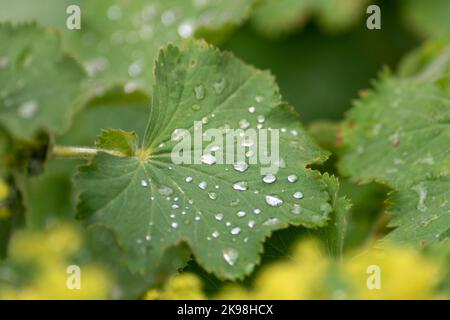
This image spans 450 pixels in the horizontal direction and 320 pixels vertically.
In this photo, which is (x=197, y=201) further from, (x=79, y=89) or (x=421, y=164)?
(x=421, y=164)

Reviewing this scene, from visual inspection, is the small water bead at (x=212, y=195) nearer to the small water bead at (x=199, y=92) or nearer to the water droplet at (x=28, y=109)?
the small water bead at (x=199, y=92)

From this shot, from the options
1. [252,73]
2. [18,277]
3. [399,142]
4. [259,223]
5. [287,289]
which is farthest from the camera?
[18,277]

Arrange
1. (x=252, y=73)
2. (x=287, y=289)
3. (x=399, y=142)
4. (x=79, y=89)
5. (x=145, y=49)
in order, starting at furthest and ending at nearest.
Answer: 1. (x=145, y=49)
2. (x=399, y=142)
3. (x=252, y=73)
4. (x=79, y=89)
5. (x=287, y=289)

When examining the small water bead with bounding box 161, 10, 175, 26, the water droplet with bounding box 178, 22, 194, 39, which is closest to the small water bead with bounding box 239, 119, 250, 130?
the water droplet with bounding box 178, 22, 194, 39

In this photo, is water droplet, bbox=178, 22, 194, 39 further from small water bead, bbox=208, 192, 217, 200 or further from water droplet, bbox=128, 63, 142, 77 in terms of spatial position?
small water bead, bbox=208, 192, 217, 200

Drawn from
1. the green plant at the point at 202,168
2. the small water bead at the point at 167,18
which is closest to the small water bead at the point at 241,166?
the green plant at the point at 202,168
